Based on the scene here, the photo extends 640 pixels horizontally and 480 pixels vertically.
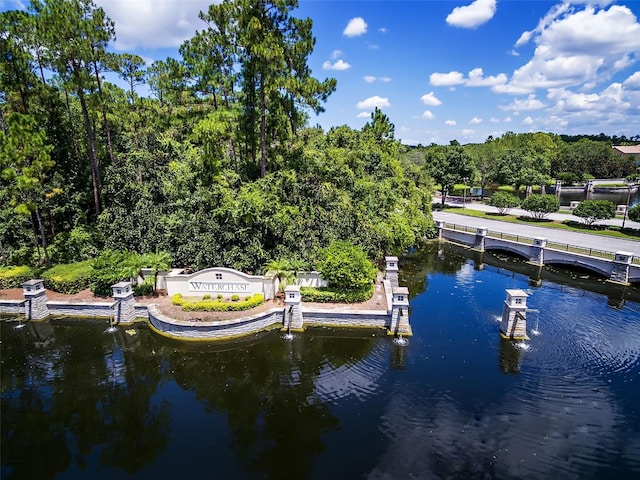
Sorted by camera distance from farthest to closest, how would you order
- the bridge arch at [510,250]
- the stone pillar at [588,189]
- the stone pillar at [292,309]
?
the stone pillar at [588,189]
the bridge arch at [510,250]
the stone pillar at [292,309]

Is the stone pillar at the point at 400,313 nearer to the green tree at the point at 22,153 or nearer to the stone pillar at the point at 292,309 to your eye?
the stone pillar at the point at 292,309

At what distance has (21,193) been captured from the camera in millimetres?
23406

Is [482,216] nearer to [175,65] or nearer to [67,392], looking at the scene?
[175,65]

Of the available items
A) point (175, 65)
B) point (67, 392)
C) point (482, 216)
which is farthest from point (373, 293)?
point (482, 216)

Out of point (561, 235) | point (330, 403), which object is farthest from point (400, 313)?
point (561, 235)

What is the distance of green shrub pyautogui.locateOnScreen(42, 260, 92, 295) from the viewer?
21.6m

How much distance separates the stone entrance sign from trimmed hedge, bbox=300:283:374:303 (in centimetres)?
208

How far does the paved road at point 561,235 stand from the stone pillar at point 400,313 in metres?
21.6

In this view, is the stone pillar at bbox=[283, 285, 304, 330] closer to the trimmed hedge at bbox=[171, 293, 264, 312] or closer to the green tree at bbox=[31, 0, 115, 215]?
the trimmed hedge at bbox=[171, 293, 264, 312]

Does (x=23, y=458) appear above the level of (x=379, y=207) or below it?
below

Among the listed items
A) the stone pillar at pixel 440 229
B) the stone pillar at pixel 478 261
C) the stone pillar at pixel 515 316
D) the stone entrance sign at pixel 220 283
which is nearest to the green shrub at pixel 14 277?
the stone entrance sign at pixel 220 283

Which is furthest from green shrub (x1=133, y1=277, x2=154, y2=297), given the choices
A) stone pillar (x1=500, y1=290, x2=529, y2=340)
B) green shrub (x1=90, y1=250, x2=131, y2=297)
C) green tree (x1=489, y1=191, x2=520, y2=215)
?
green tree (x1=489, y1=191, x2=520, y2=215)

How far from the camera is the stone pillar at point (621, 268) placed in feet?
82.4

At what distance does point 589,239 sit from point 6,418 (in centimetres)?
4077
